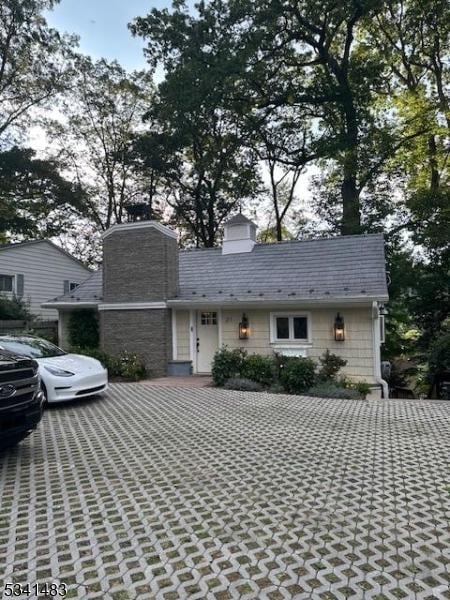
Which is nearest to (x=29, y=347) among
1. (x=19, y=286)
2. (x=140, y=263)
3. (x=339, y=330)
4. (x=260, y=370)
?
(x=140, y=263)

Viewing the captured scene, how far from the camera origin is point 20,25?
655 inches

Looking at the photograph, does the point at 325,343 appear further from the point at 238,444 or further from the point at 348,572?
the point at 348,572

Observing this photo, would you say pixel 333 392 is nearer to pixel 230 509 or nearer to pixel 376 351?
pixel 376 351

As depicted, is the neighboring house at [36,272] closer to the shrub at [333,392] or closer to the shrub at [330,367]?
the shrub at [330,367]

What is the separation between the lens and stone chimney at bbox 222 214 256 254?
44.3 feet

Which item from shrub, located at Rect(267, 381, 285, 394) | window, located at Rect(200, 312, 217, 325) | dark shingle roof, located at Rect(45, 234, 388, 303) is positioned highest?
dark shingle roof, located at Rect(45, 234, 388, 303)

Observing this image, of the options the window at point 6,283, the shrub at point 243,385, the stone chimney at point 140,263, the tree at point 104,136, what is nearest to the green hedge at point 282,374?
the shrub at point 243,385

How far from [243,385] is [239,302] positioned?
264cm

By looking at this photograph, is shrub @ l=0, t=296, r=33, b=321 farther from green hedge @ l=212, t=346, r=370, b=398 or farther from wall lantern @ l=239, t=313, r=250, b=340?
wall lantern @ l=239, t=313, r=250, b=340

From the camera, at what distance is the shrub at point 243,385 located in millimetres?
9000

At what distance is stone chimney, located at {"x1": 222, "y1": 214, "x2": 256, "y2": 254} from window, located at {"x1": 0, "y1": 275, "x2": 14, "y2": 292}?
9663 mm

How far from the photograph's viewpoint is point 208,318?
11.7 m

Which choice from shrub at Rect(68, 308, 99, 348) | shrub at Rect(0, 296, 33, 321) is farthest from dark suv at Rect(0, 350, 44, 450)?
shrub at Rect(0, 296, 33, 321)

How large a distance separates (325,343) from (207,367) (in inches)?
145
